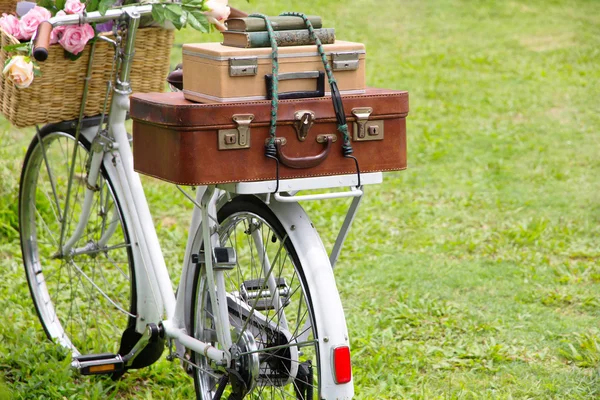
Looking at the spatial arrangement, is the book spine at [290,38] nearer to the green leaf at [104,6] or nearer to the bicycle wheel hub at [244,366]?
the green leaf at [104,6]

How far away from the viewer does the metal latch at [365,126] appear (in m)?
2.37

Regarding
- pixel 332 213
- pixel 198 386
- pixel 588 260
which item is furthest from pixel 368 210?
pixel 198 386

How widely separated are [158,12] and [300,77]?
633 mm

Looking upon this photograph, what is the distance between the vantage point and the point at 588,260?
4.90 metres

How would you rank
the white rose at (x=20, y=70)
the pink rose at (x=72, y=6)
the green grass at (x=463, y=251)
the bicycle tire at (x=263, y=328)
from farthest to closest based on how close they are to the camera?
1. the green grass at (x=463, y=251)
2. the pink rose at (x=72, y=6)
3. the white rose at (x=20, y=70)
4. the bicycle tire at (x=263, y=328)

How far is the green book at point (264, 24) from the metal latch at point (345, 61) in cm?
13

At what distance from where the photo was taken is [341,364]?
7.63 feet

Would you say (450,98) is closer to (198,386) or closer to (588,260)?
(588,260)

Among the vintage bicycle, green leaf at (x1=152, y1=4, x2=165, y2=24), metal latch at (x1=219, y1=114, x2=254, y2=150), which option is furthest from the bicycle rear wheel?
metal latch at (x1=219, y1=114, x2=254, y2=150)

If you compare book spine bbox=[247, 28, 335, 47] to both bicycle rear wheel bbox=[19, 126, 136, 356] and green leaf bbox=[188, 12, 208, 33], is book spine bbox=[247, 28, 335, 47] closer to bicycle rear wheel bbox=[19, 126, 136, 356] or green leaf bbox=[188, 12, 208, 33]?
green leaf bbox=[188, 12, 208, 33]

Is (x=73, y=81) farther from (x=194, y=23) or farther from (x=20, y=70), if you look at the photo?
(x=194, y=23)

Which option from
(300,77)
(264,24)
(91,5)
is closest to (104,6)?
(91,5)

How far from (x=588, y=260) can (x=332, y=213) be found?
63.8 inches

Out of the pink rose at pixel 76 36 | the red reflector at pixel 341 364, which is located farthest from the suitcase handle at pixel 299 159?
the pink rose at pixel 76 36
